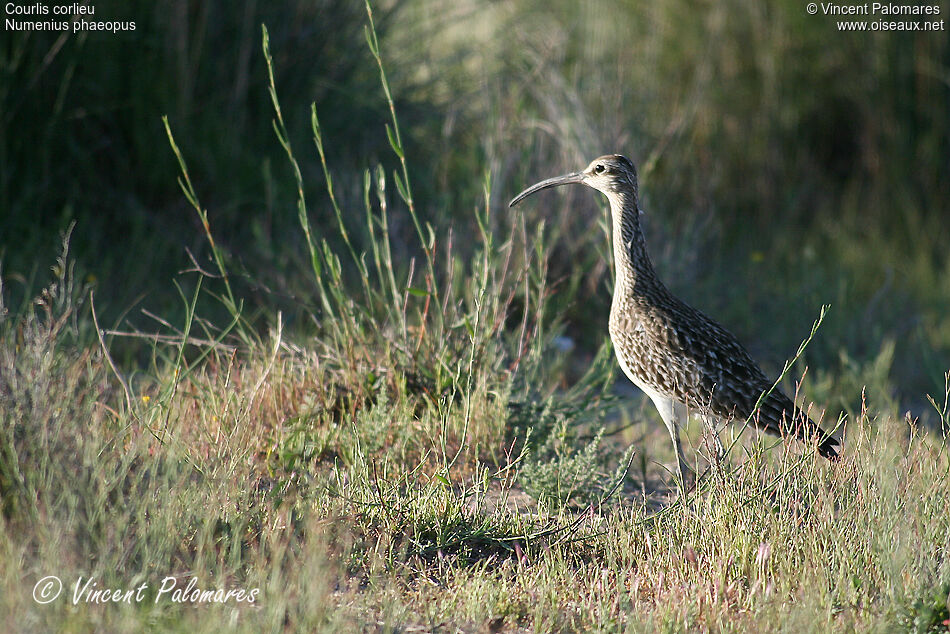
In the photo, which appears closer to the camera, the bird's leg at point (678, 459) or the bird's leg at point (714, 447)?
the bird's leg at point (714, 447)

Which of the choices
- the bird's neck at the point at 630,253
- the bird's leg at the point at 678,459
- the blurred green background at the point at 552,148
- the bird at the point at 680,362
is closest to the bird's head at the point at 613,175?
the bird's neck at the point at 630,253

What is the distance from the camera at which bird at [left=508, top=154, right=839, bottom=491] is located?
4.19 metres

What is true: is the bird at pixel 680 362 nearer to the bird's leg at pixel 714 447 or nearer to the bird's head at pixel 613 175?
the bird's leg at pixel 714 447

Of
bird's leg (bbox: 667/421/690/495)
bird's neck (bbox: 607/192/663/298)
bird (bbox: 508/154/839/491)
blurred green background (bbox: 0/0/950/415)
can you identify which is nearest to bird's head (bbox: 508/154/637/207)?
bird's neck (bbox: 607/192/663/298)

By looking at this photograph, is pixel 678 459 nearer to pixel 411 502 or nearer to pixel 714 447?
pixel 714 447

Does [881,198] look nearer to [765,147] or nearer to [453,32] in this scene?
[765,147]

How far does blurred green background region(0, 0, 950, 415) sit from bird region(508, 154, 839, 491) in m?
0.98

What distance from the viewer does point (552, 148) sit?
22.5 ft

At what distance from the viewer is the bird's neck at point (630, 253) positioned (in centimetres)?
456

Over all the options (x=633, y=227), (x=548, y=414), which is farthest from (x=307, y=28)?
(x=548, y=414)

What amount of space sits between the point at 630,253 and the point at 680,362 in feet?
2.04

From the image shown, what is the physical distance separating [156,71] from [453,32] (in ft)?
14.7

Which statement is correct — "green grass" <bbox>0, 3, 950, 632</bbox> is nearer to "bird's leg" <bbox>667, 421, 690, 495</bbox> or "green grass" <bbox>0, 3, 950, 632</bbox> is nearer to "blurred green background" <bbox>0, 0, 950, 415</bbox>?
"bird's leg" <bbox>667, 421, 690, 495</bbox>

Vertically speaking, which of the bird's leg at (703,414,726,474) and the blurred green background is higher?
the blurred green background
